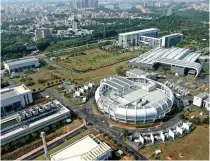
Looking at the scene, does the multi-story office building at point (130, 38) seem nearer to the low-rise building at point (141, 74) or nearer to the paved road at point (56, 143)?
the low-rise building at point (141, 74)

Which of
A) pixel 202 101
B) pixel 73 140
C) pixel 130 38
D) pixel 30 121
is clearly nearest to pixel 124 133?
pixel 73 140

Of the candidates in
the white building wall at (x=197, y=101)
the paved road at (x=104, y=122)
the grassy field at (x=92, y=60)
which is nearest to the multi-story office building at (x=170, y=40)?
the grassy field at (x=92, y=60)

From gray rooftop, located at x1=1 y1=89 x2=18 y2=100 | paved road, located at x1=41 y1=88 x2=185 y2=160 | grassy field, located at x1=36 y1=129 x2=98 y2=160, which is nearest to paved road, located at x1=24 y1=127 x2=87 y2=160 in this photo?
grassy field, located at x1=36 y1=129 x2=98 y2=160

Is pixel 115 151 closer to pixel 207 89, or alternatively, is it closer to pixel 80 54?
pixel 207 89

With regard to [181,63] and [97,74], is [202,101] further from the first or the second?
[97,74]

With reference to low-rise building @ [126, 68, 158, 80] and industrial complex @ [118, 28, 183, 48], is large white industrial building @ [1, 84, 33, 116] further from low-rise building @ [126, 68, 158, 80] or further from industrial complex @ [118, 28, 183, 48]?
industrial complex @ [118, 28, 183, 48]

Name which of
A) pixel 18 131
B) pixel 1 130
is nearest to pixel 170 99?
Answer: pixel 18 131
